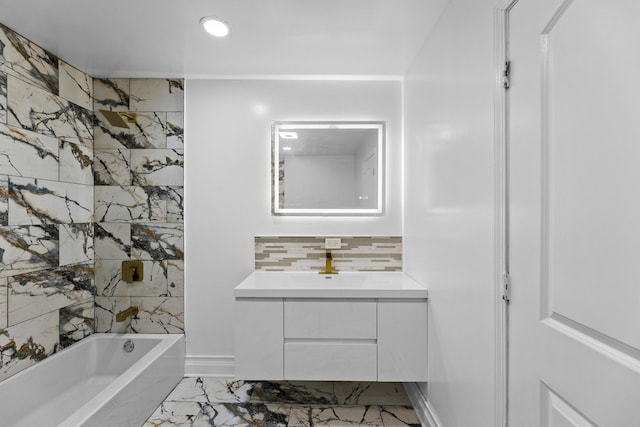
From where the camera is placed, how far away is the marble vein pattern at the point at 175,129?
246cm

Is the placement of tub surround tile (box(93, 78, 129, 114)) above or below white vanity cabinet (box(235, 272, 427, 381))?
above

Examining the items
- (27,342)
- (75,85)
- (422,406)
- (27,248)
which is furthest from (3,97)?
(422,406)

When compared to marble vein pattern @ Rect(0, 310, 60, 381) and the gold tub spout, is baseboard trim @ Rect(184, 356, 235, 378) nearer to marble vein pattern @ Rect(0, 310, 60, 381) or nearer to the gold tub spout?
the gold tub spout

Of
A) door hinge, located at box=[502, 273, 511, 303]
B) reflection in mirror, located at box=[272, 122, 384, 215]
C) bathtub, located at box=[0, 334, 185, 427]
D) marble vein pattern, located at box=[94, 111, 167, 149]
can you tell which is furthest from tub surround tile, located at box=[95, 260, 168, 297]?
door hinge, located at box=[502, 273, 511, 303]

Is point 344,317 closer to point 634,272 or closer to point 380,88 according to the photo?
point 634,272

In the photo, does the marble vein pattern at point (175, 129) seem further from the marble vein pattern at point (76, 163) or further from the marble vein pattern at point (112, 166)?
the marble vein pattern at point (76, 163)

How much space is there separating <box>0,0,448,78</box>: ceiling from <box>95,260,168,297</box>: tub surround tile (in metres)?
1.46

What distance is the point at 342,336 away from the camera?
189 cm

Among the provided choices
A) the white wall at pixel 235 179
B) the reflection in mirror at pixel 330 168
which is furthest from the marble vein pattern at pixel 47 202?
the reflection in mirror at pixel 330 168

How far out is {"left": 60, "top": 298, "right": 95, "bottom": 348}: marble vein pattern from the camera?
2193mm

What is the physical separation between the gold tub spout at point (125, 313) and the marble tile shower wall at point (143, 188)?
0.14m

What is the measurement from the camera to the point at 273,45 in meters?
2.00

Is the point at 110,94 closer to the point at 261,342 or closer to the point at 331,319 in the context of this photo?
the point at 261,342

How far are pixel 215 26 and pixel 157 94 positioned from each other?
3.11 feet
